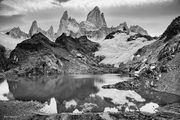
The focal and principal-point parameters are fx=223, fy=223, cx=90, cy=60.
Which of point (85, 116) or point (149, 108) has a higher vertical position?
point (85, 116)

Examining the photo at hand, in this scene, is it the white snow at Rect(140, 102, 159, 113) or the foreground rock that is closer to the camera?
the foreground rock

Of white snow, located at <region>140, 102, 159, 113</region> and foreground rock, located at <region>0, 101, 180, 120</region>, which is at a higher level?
foreground rock, located at <region>0, 101, 180, 120</region>

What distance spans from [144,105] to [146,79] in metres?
59.4

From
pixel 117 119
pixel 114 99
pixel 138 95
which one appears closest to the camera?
pixel 117 119

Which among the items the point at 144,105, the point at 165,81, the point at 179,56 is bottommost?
the point at 144,105

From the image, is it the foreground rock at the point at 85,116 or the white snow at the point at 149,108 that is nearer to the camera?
the foreground rock at the point at 85,116

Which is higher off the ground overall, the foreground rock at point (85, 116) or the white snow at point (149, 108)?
the foreground rock at point (85, 116)

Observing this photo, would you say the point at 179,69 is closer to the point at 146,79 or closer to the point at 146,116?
the point at 146,79

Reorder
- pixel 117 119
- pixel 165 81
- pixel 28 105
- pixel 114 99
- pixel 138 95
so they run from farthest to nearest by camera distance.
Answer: pixel 165 81
pixel 138 95
pixel 114 99
pixel 28 105
pixel 117 119

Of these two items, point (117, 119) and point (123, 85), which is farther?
point (123, 85)

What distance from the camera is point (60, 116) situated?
73312 mm

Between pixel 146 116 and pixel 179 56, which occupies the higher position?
pixel 179 56

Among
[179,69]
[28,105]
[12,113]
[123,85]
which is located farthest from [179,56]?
[12,113]

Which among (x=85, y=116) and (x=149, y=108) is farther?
(x=149, y=108)
